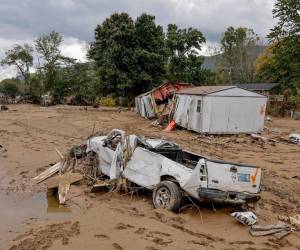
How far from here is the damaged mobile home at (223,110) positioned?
2188 cm

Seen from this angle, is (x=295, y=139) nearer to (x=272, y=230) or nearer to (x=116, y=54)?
(x=272, y=230)

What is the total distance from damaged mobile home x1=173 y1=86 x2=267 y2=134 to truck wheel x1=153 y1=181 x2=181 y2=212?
44.5 feet

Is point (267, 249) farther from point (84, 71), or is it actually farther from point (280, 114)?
point (84, 71)

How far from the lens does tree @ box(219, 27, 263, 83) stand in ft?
207

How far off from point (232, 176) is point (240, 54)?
2246 inches

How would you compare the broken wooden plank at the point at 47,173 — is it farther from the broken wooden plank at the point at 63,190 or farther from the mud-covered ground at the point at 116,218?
the broken wooden plank at the point at 63,190

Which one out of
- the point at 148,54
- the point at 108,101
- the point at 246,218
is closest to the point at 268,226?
the point at 246,218

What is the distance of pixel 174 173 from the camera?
8.59 meters

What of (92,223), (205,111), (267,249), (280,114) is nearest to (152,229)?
(92,223)

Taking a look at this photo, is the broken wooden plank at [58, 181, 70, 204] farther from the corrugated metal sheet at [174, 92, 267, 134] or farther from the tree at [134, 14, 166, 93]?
the tree at [134, 14, 166, 93]

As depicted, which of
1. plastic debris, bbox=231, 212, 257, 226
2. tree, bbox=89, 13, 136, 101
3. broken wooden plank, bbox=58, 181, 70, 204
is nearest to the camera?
plastic debris, bbox=231, 212, 257, 226

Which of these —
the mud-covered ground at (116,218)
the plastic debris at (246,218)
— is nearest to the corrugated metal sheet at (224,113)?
the mud-covered ground at (116,218)

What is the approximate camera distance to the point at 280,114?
36500 mm

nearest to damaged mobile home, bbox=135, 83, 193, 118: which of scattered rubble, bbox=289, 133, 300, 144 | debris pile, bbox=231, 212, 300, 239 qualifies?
scattered rubble, bbox=289, 133, 300, 144
